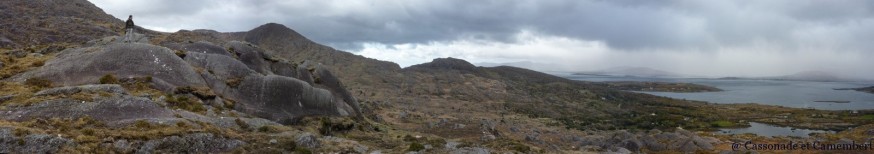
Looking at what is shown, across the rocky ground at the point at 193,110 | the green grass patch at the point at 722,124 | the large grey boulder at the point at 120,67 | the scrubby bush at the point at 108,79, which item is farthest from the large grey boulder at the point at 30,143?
the green grass patch at the point at 722,124

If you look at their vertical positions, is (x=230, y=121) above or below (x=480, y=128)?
above

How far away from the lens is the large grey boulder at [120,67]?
1379 inches

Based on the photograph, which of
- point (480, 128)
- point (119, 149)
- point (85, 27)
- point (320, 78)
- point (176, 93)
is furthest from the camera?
point (85, 27)

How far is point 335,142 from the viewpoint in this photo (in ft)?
108

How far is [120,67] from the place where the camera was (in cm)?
3762

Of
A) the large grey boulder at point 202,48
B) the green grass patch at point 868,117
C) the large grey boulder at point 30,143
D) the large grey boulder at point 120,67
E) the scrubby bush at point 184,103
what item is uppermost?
the large grey boulder at point 202,48

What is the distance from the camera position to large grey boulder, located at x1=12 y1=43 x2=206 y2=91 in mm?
35031

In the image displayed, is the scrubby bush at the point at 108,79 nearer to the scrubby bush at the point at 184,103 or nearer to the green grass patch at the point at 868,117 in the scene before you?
the scrubby bush at the point at 184,103

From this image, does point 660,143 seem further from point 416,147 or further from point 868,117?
point 868,117

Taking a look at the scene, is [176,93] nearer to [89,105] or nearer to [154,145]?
[89,105]

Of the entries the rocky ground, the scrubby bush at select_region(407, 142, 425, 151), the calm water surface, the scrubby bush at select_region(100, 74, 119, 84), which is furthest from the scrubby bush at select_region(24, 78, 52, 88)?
the calm water surface

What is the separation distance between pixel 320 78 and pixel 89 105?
32.2 meters

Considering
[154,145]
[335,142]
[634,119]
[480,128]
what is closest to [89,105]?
[154,145]

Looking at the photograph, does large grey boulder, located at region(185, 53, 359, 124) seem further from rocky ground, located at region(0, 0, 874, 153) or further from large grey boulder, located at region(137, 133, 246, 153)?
large grey boulder, located at region(137, 133, 246, 153)
